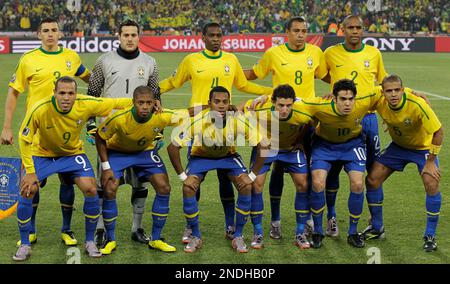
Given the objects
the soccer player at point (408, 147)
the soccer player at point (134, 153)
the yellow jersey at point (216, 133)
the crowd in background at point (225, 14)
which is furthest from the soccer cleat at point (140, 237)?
the crowd in background at point (225, 14)

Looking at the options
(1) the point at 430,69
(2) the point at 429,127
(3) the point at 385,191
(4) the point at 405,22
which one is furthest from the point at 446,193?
(4) the point at 405,22

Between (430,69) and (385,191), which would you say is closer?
(385,191)

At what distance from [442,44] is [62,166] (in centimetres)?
3395

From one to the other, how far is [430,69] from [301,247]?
22921 millimetres

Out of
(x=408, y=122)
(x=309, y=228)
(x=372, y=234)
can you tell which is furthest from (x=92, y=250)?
(x=408, y=122)

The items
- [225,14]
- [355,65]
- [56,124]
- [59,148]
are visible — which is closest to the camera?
[56,124]

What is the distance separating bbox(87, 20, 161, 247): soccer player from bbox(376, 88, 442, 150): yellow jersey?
8.47 feet

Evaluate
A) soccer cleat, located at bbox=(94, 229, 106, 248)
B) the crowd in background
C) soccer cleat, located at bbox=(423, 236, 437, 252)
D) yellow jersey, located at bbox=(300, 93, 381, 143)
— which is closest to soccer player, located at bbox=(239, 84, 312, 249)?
yellow jersey, located at bbox=(300, 93, 381, 143)

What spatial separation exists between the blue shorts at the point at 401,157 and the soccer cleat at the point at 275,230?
1340 mm

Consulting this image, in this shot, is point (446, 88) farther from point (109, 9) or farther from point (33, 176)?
point (109, 9)

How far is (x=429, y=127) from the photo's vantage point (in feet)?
28.6

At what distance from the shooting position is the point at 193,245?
28.7 ft

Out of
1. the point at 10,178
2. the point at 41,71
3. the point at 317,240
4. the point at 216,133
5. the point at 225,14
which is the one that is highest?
the point at 41,71

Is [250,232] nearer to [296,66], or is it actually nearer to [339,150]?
[339,150]
